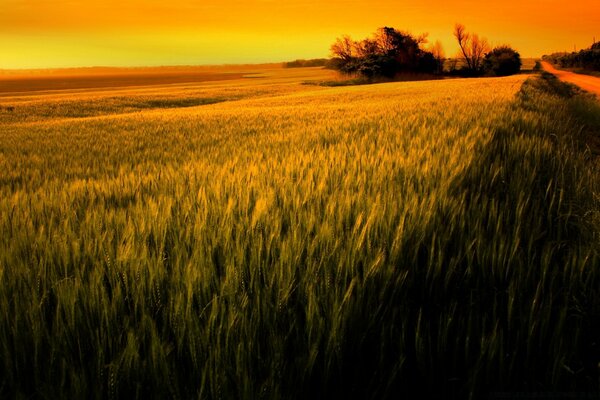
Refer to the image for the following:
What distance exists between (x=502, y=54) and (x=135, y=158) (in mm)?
58766

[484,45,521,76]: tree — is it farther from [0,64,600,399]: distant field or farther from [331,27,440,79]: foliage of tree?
[0,64,600,399]: distant field

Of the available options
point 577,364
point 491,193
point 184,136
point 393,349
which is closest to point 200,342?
point 393,349

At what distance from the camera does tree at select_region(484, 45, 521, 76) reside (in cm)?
5205

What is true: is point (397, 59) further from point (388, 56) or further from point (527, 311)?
point (527, 311)

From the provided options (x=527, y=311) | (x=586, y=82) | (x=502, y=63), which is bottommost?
(x=527, y=311)

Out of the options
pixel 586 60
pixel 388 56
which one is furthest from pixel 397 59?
pixel 586 60

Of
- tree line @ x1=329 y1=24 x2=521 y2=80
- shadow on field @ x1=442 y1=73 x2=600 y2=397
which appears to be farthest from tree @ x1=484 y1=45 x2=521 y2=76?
shadow on field @ x1=442 y1=73 x2=600 y2=397

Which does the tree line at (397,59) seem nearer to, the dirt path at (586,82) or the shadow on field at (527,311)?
the dirt path at (586,82)

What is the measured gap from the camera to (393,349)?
0.92 m

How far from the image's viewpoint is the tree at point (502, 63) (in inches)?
2049

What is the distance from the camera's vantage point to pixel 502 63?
5194 cm

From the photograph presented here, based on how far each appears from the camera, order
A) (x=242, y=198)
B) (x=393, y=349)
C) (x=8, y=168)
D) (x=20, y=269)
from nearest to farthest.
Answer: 1. (x=393, y=349)
2. (x=20, y=269)
3. (x=242, y=198)
4. (x=8, y=168)

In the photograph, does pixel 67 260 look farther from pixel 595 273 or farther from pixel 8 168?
pixel 8 168

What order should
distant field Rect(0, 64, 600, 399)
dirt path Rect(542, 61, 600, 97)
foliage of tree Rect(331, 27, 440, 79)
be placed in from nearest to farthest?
distant field Rect(0, 64, 600, 399) → dirt path Rect(542, 61, 600, 97) → foliage of tree Rect(331, 27, 440, 79)
